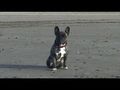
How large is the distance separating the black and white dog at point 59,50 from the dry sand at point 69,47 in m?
0.13

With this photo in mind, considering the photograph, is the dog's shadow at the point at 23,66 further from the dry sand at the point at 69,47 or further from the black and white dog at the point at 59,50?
the black and white dog at the point at 59,50

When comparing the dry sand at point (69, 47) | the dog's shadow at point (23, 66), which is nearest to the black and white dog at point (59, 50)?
the dry sand at point (69, 47)

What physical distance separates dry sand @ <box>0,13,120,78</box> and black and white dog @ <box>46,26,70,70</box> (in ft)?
0.44

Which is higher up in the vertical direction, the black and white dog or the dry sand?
the black and white dog

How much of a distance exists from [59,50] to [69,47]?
4.27 metres

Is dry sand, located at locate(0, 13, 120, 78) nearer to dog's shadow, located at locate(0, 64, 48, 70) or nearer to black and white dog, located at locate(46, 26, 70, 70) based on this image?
dog's shadow, located at locate(0, 64, 48, 70)

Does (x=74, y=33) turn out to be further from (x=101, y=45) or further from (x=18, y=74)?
(x=18, y=74)

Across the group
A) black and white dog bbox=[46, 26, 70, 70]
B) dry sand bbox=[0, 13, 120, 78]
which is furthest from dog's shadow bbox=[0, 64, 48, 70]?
black and white dog bbox=[46, 26, 70, 70]

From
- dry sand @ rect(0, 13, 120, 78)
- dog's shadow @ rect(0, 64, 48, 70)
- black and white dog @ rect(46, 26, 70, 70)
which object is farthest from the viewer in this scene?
dog's shadow @ rect(0, 64, 48, 70)

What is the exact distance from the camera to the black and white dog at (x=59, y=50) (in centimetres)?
814

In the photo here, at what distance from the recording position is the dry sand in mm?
8361

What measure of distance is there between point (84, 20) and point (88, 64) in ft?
38.2
